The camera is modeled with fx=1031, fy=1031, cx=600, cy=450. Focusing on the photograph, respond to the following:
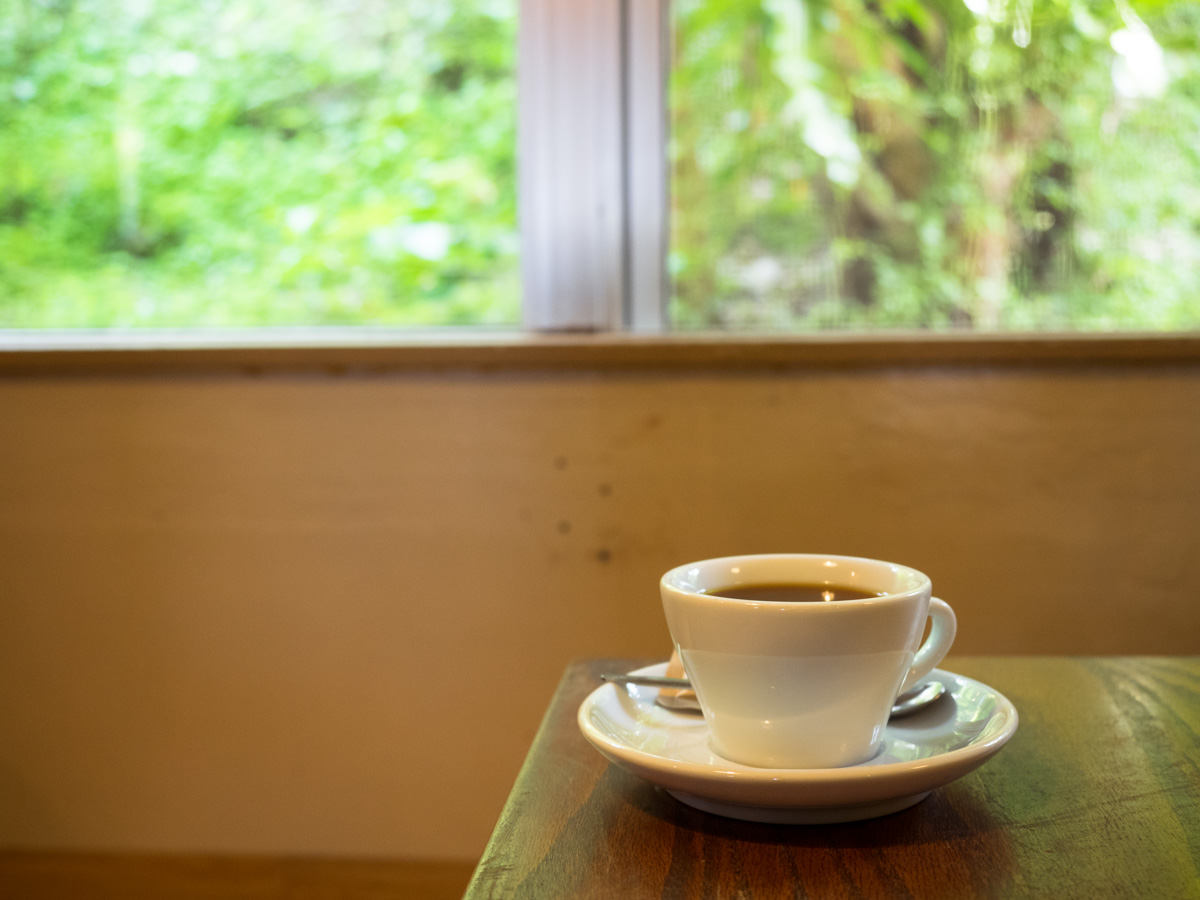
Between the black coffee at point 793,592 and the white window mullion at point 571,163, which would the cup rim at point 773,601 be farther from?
the white window mullion at point 571,163

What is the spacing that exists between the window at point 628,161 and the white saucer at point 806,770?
3.26ft

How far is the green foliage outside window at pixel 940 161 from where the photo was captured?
1441mm

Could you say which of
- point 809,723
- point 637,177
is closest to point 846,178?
point 637,177

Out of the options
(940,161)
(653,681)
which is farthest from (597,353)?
(653,681)

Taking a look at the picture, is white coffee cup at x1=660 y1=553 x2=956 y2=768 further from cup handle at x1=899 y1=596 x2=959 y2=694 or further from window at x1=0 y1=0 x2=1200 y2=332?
window at x1=0 y1=0 x2=1200 y2=332

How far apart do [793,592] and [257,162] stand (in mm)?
1323

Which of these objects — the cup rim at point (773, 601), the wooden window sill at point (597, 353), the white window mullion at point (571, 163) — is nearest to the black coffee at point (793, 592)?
the cup rim at point (773, 601)

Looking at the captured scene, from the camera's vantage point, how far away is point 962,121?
4.79ft

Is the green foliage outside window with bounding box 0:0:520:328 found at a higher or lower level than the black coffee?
higher

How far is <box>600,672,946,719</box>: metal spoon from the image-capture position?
0.57 meters

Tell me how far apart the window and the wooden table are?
101 centimetres

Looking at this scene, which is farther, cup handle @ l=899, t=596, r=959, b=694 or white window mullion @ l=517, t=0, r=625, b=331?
white window mullion @ l=517, t=0, r=625, b=331

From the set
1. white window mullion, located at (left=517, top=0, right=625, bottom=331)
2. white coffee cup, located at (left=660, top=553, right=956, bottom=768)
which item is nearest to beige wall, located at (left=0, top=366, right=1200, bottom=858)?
white window mullion, located at (left=517, top=0, right=625, bottom=331)

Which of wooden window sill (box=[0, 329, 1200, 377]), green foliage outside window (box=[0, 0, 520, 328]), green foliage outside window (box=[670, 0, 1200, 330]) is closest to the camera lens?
wooden window sill (box=[0, 329, 1200, 377])
